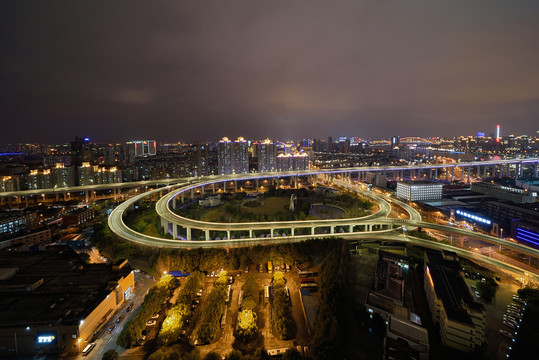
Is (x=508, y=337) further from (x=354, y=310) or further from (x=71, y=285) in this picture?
(x=71, y=285)

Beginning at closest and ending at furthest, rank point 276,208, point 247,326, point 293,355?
point 293,355 → point 247,326 → point 276,208

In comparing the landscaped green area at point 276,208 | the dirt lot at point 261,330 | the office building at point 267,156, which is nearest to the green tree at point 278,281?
the dirt lot at point 261,330

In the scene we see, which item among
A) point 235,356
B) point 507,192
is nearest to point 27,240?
point 235,356

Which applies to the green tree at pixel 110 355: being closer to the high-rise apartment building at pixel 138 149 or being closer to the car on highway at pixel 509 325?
the car on highway at pixel 509 325

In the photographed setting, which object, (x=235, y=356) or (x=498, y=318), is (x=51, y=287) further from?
(x=498, y=318)

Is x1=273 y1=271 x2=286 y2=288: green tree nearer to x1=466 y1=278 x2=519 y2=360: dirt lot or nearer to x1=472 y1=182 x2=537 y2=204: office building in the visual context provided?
x1=466 y1=278 x2=519 y2=360: dirt lot

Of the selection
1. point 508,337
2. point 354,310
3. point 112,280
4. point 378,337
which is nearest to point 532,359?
point 508,337

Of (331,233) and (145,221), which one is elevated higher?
(145,221)
